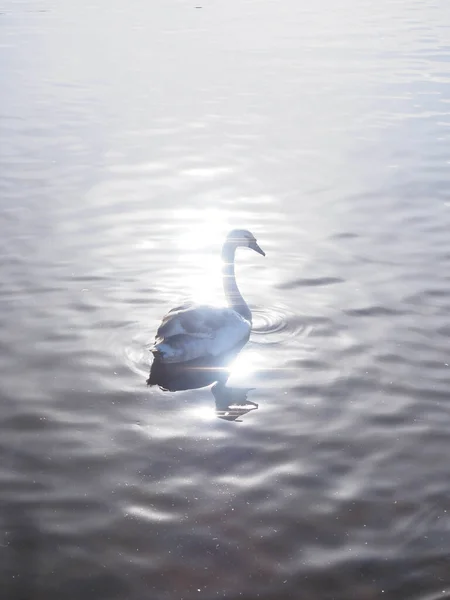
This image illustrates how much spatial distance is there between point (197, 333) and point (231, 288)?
1892 mm

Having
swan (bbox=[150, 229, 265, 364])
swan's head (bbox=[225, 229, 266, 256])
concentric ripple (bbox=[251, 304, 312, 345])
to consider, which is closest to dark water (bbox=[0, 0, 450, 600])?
concentric ripple (bbox=[251, 304, 312, 345])

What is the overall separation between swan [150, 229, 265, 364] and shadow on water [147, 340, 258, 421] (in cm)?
12

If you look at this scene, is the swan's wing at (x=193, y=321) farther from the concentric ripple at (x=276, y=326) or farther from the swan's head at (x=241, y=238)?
the swan's head at (x=241, y=238)

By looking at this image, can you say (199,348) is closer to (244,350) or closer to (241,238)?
(244,350)

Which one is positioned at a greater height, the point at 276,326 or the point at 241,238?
the point at 241,238

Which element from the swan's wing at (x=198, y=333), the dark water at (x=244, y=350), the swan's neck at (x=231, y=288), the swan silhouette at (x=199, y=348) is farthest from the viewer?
the swan's neck at (x=231, y=288)

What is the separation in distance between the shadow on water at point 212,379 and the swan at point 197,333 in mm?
117

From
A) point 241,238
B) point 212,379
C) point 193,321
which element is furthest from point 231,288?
point 212,379

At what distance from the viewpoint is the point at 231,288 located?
50.6 feet

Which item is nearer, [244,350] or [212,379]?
[212,379]

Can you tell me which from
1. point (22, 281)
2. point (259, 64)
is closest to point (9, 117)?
point (259, 64)

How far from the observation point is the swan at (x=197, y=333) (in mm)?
13375

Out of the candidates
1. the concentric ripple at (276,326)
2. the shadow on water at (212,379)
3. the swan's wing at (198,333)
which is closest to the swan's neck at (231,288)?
the concentric ripple at (276,326)

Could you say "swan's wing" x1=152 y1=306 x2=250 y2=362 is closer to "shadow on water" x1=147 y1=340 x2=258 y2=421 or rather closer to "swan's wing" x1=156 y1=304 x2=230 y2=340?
"swan's wing" x1=156 y1=304 x2=230 y2=340
